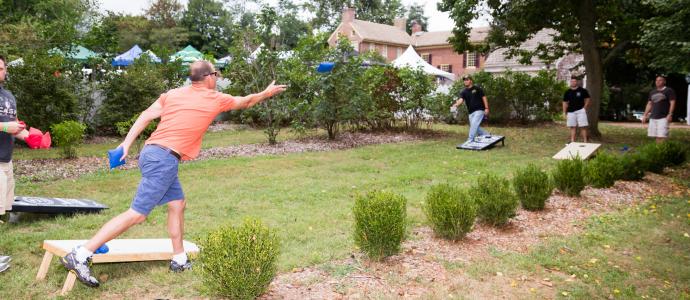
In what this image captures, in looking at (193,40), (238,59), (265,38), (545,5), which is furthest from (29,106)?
(193,40)

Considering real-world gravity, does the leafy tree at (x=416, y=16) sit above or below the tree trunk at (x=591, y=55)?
above

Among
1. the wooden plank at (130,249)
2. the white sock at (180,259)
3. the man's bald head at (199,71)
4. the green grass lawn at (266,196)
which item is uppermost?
the man's bald head at (199,71)

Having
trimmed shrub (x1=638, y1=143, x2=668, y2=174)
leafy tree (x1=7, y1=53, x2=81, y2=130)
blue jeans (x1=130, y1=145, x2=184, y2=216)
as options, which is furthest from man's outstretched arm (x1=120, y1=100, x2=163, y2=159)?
leafy tree (x1=7, y1=53, x2=81, y2=130)

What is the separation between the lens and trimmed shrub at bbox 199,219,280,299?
357 centimetres

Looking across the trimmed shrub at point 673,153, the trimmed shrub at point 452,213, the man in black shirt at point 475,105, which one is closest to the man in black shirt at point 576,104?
the man in black shirt at point 475,105

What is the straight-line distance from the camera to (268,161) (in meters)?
11.1

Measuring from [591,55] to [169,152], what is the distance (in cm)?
1522

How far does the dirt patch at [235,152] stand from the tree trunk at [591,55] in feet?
15.9

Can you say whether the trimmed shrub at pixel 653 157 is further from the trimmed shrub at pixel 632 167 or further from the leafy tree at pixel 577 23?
the leafy tree at pixel 577 23

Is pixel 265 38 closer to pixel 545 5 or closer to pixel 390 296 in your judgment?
pixel 545 5

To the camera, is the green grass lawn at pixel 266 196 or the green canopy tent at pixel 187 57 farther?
the green canopy tent at pixel 187 57

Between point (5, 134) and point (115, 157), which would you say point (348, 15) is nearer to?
point (5, 134)

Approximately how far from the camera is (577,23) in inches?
680

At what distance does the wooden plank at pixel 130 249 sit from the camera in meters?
4.29
